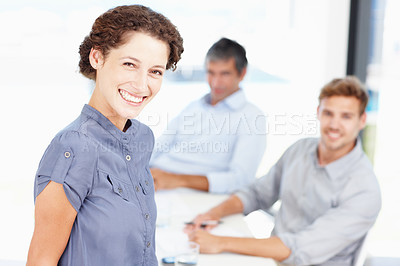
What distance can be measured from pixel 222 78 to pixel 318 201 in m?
0.95

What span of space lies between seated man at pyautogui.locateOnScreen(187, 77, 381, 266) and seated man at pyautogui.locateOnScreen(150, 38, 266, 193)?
27cm

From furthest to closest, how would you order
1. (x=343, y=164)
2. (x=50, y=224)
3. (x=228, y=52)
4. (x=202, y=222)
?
(x=228, y=52), (x=343, y=164), (x=202, y=222), (x=50, y=224)

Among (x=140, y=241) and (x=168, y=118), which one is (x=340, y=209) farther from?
(x=168, y=118)

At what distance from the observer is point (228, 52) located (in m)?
2.46

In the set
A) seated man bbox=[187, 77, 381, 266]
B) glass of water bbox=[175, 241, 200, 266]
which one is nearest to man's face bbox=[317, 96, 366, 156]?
seated man bbox=[187, 77, 381, 266]

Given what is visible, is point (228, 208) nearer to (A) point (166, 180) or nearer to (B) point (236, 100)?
(A) point (166, 180)

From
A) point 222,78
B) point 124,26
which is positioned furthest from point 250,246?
point 222,78

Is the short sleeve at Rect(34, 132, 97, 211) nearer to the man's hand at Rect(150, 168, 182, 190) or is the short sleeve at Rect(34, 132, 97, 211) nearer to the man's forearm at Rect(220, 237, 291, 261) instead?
the man's forearm at Rect(220, 237, 291, 261)

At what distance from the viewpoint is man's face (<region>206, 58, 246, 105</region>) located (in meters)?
2.48

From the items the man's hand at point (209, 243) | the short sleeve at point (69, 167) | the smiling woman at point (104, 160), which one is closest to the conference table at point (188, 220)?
the man's hand at point (209, 243)

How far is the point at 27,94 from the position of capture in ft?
14.2

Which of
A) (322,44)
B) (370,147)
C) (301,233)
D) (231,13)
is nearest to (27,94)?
(231,13)

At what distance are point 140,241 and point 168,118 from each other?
1.75m

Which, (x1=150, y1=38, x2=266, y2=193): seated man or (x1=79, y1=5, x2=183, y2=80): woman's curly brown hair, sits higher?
(x1=79, y1=5, x2=183, y2=80): woman's curly brown hair
